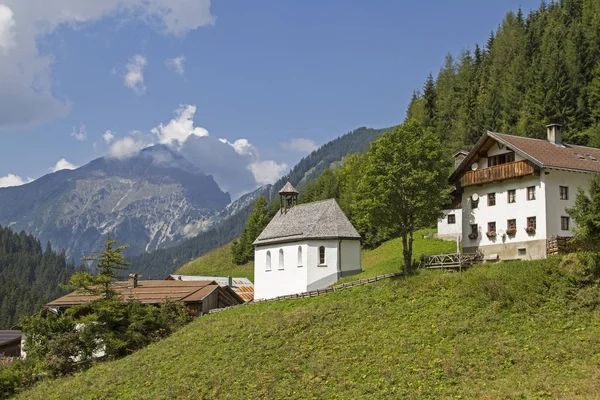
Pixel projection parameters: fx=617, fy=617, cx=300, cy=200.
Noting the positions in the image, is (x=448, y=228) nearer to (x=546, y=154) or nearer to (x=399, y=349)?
(x=546, y=154)

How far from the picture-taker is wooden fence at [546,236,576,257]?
127 feet

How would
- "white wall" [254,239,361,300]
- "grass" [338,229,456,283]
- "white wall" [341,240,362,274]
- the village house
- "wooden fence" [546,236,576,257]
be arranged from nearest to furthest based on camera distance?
1. "wooden fence" [546,236,576,257]
2. the village house
3. "grass" [338,229,456,283]
4. "white wall" [254,239,361,300]
5. "white wall" [341,240,362,274]

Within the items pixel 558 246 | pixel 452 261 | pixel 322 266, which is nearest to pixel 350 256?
pixel 322 266

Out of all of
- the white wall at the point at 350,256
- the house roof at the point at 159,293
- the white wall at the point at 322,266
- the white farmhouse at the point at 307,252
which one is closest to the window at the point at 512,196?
the white farmhouse at the point at 307,252

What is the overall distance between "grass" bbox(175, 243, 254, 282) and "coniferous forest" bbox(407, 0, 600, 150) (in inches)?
1543

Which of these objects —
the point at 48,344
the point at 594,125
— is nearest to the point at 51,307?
the point at 48,344

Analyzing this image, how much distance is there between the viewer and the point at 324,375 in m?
29.2

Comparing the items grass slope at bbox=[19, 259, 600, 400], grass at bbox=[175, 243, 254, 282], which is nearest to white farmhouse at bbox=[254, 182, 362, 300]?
grass slope at bbox=[19, 259, 600, 400]

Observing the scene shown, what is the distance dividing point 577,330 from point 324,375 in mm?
11810

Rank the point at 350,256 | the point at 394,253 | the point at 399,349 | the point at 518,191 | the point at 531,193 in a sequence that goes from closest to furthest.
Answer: the point at 399,349 < the point at 531,193 < the point at 518,191 < the point at 350,256 < the point at 394,253

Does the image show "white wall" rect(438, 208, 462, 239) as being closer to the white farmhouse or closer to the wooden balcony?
the white farmhouse

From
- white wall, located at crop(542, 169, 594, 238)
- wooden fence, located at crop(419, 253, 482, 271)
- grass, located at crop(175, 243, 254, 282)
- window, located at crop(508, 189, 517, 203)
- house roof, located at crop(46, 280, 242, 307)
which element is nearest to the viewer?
white wall, located at crop(542, 169, 594, 238)

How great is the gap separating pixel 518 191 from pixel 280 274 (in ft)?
75.8

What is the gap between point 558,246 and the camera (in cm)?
3925
